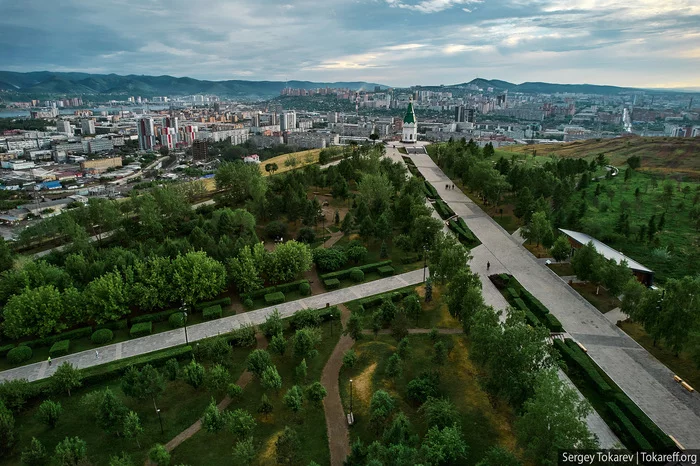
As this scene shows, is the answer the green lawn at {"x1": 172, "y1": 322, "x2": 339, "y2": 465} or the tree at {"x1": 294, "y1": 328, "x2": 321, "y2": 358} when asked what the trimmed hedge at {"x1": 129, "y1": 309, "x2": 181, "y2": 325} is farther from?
the tree at {"x1": 294, "y1": 328, "x2": 321, "y2": 358}

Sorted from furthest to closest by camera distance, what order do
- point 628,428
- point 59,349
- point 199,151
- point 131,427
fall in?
point 199,151, point 59,349, point 131,427, point 628,428

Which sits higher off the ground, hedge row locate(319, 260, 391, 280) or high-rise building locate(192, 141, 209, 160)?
high-rise building locate(192, 141, 209, 160)

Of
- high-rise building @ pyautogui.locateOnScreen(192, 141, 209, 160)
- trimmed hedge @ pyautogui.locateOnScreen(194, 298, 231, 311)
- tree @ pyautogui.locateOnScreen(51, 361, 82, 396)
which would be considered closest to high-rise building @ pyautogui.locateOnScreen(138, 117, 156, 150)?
high-rise building @ pyautogui.locateOnScreen(192, 141, 209, 160)

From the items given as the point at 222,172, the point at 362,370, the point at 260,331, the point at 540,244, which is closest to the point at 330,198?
the point at 222,172

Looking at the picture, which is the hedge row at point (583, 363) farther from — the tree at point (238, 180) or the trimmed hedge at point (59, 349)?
the tree at point (238, 180)

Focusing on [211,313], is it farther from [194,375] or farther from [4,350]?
[4,350]

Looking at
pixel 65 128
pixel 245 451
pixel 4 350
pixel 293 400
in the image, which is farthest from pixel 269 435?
pixel 65 128
